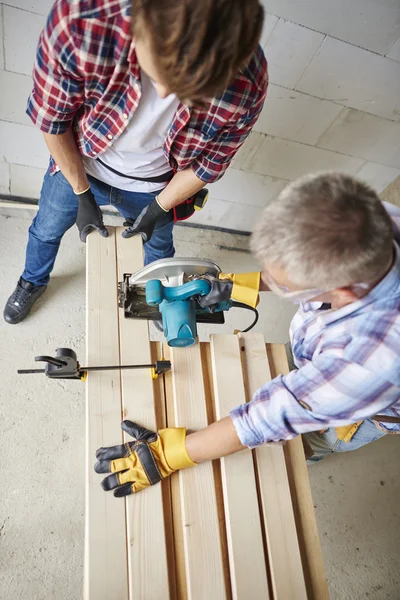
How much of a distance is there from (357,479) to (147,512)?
1.56 metres

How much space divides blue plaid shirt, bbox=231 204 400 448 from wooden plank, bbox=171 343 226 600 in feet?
0.63

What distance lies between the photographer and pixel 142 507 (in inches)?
42.8

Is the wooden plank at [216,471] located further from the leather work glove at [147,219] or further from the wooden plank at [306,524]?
the leather work glove at [147,219]

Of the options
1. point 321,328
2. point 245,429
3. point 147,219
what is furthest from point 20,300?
point 321,328

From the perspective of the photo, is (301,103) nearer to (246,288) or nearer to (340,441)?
(246,288)

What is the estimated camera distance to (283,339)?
100 inches

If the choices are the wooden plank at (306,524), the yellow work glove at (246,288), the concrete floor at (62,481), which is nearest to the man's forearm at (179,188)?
the yellow work glove at (246,288)

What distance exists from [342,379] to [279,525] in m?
0.55

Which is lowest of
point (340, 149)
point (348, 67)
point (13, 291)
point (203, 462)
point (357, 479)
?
point (13, 291)

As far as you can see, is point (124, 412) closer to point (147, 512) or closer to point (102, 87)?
point (147, 512)

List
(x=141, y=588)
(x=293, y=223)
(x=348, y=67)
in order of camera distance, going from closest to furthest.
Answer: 1. (x=293, y=223)
2. (x=141, y=588)
3. (x=348, y=67)

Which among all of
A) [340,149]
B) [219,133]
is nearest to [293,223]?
[219,133]

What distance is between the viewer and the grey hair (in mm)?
771

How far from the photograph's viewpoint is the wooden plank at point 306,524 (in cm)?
114
